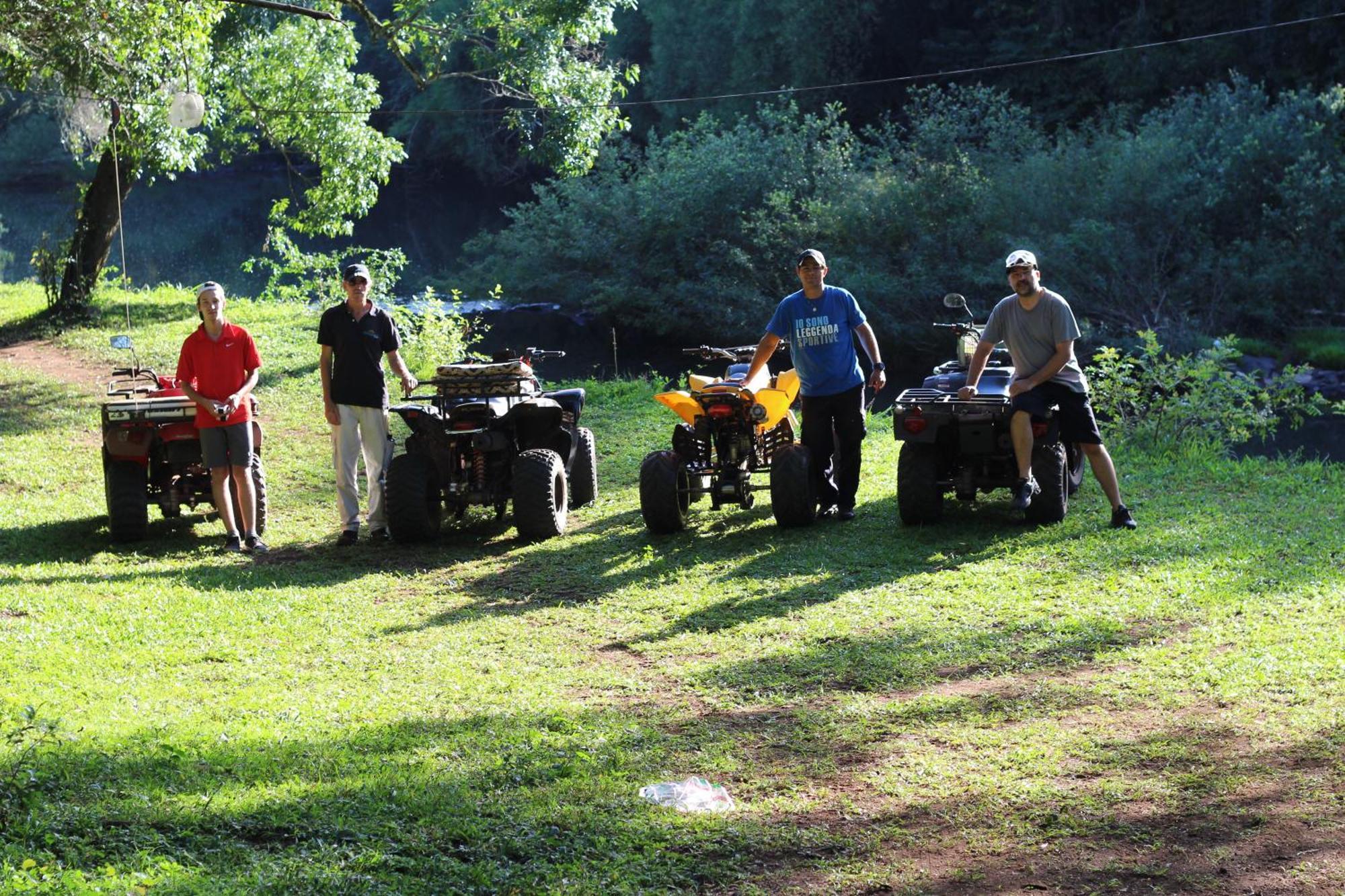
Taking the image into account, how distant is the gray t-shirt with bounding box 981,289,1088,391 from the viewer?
831cm

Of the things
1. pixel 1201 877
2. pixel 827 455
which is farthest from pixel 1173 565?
pixel 1201 877

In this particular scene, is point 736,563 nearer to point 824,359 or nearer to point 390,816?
point 824,359

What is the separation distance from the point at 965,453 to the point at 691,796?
4.65 m

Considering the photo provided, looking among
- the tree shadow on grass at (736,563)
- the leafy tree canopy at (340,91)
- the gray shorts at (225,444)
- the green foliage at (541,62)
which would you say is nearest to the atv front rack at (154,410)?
the gray shorts at (225,444)

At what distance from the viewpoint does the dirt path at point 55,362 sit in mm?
16125

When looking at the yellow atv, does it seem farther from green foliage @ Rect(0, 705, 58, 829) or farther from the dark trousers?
green foliage @ Rect(0, 705, 58, 829)

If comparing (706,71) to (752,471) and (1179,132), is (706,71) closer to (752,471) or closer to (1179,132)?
(1179,132)

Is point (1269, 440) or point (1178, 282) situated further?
point (1178, 282)

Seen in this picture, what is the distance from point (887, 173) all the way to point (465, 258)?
43.2ft

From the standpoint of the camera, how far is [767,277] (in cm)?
3109

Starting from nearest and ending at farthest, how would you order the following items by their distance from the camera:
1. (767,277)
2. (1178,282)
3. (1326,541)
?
(1326,541) → (1178,282) → (767,277)

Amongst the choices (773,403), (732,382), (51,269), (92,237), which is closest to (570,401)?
(732,382)

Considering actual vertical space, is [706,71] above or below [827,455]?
above

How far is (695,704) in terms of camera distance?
584 cm
